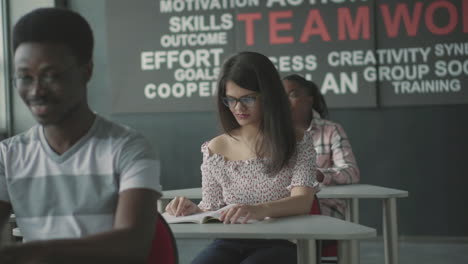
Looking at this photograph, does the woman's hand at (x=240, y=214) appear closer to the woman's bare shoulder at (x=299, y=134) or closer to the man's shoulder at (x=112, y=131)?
the woman's bare shoulder at (x=299, y=134)

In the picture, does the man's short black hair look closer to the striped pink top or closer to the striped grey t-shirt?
the striped grey t-shirt

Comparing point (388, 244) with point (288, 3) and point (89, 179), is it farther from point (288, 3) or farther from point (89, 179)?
point (288, 3)

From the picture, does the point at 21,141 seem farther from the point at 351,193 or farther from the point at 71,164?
the point at 351,193

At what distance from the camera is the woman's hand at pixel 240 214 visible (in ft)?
6.62


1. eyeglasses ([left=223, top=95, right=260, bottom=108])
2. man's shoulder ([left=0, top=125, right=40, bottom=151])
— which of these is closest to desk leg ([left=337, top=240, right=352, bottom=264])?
eyeglasses ([left=223, top=95, right=260, bottom=108])

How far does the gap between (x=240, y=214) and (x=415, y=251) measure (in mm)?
3323

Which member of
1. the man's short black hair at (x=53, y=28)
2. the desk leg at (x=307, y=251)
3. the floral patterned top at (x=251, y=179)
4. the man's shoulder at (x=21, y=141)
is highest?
the man's short black hair at (x=53, y=28)

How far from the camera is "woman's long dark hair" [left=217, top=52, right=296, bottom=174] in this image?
7.66ft

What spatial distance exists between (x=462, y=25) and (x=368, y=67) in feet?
2.47

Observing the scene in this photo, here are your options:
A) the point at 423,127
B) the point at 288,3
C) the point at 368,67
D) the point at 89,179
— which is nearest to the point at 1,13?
the point at 288,3

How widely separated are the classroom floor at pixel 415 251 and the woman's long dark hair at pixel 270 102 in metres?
2.56

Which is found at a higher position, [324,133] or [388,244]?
[324,133]

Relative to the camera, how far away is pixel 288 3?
5.52m

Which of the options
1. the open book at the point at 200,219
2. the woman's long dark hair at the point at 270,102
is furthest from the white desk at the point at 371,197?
the open book at the point at 200,219
